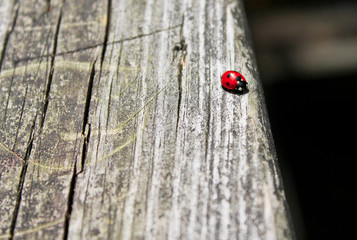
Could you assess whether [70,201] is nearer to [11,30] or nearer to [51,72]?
[51,72]

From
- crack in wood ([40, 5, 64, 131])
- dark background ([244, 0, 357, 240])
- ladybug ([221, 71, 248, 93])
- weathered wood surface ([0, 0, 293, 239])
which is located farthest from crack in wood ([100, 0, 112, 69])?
dark background ([244, 0, 357, 240])

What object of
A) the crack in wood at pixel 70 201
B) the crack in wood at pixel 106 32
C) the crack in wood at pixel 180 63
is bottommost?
the crack in wood at pixel 70 201

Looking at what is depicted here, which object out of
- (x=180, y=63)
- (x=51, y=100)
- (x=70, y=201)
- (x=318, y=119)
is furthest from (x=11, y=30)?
(x=318, y=119)

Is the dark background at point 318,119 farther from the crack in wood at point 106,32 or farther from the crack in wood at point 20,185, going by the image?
the crack in wood at point 20,185

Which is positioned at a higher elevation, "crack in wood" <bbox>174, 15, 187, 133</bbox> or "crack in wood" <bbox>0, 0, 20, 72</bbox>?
"crack in wood" <bbox>0, 0, 20, 72</bbox>

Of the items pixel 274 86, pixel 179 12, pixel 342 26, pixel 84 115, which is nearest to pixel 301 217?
pixel 274 86

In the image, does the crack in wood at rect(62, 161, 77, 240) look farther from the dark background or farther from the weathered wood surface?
the dark background

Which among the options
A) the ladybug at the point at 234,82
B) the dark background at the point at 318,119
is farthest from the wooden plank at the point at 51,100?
the dark background at the point at 318,119
